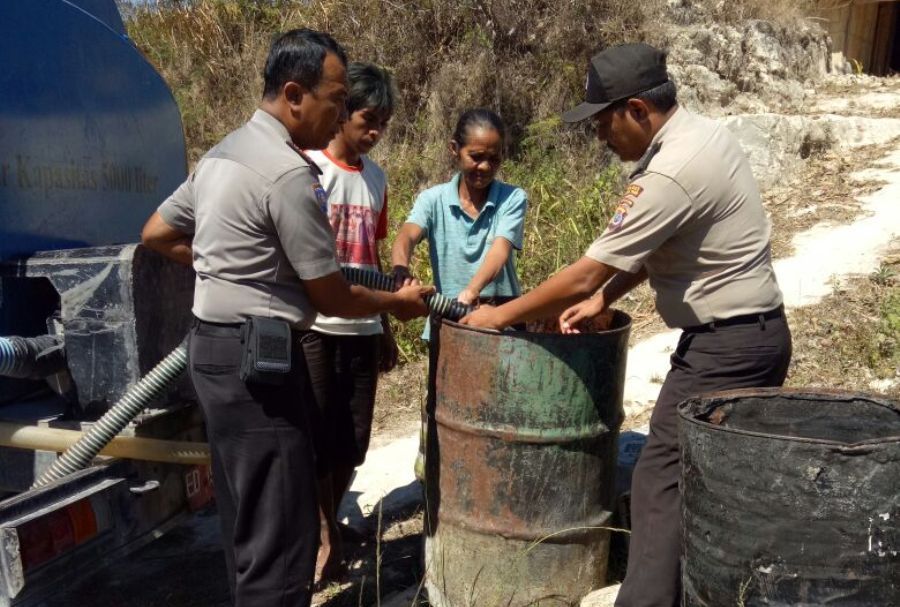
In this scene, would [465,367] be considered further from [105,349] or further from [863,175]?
[863,175]

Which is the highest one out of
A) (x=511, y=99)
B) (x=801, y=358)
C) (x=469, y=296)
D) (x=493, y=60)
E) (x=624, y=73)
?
(x=493, y=60)

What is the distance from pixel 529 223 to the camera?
8062mm

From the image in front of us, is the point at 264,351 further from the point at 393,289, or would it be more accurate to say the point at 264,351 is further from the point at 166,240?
the point at 393,289

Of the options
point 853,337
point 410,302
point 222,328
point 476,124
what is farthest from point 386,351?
point 853,337

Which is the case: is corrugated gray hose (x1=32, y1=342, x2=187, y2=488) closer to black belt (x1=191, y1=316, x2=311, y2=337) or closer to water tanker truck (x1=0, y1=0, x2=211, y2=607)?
water tanker truck (x1=0, y1=0, x2=211, y2=607)

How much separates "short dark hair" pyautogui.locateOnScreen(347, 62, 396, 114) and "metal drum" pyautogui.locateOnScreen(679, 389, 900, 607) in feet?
5.60

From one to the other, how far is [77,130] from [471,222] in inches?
63.3

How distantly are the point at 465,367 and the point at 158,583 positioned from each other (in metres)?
1.80

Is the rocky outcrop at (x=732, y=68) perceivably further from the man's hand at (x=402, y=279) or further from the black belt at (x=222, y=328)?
the black belt at (x=222, y=328)

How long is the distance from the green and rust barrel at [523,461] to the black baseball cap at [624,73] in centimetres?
80

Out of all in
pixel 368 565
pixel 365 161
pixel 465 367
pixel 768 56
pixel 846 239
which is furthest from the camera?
pixel 768 56

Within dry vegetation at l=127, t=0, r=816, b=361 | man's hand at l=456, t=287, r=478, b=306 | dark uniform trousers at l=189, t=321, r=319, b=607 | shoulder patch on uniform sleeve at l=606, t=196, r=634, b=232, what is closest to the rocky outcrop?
dry vegetation at l=127, t=0, r=816, b=361

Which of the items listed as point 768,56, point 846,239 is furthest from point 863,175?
point 768,56

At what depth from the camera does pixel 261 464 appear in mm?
2600
